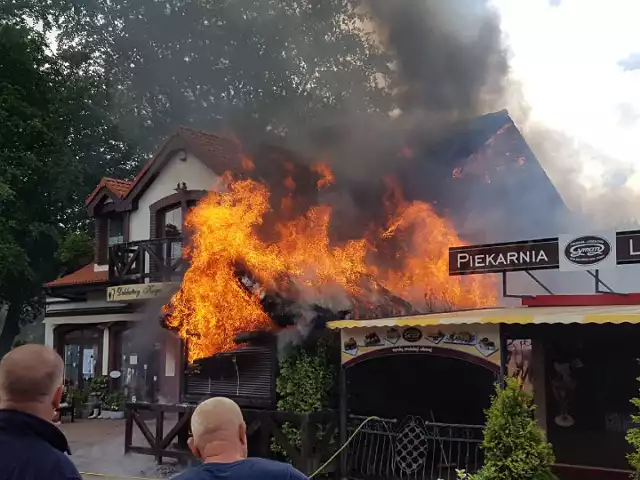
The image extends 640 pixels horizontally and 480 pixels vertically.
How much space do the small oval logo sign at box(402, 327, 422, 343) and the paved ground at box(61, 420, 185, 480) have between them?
489 cm

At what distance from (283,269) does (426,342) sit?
378 cm

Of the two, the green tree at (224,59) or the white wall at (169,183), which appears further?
the green tree at (224,59)

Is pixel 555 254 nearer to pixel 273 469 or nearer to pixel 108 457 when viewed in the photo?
pixel 273 469

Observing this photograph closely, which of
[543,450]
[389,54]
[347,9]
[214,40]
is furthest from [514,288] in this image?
[214,40]

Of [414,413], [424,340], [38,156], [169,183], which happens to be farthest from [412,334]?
[38,156]

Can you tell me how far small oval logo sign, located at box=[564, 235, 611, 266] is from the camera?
10.8m

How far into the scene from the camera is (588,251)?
10875mm

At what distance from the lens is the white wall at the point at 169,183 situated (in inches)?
802

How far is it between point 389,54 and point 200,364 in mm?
9912

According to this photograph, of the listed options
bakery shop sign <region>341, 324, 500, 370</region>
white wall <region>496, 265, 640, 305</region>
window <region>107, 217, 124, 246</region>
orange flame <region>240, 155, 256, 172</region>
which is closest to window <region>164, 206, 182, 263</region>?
window <region>107, 217, 124, 246</region>

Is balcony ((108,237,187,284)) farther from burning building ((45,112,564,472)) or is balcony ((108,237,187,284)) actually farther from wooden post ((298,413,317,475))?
wooden post ((298,413,317,475))

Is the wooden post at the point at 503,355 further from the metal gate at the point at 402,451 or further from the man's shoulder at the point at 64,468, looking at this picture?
the man's shoulder at the point at 64,468

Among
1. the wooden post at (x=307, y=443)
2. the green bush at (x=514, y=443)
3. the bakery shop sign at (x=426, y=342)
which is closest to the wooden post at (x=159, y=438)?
the wooden post at (x=307, y=443)

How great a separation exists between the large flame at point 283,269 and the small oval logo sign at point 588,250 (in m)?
3.91
